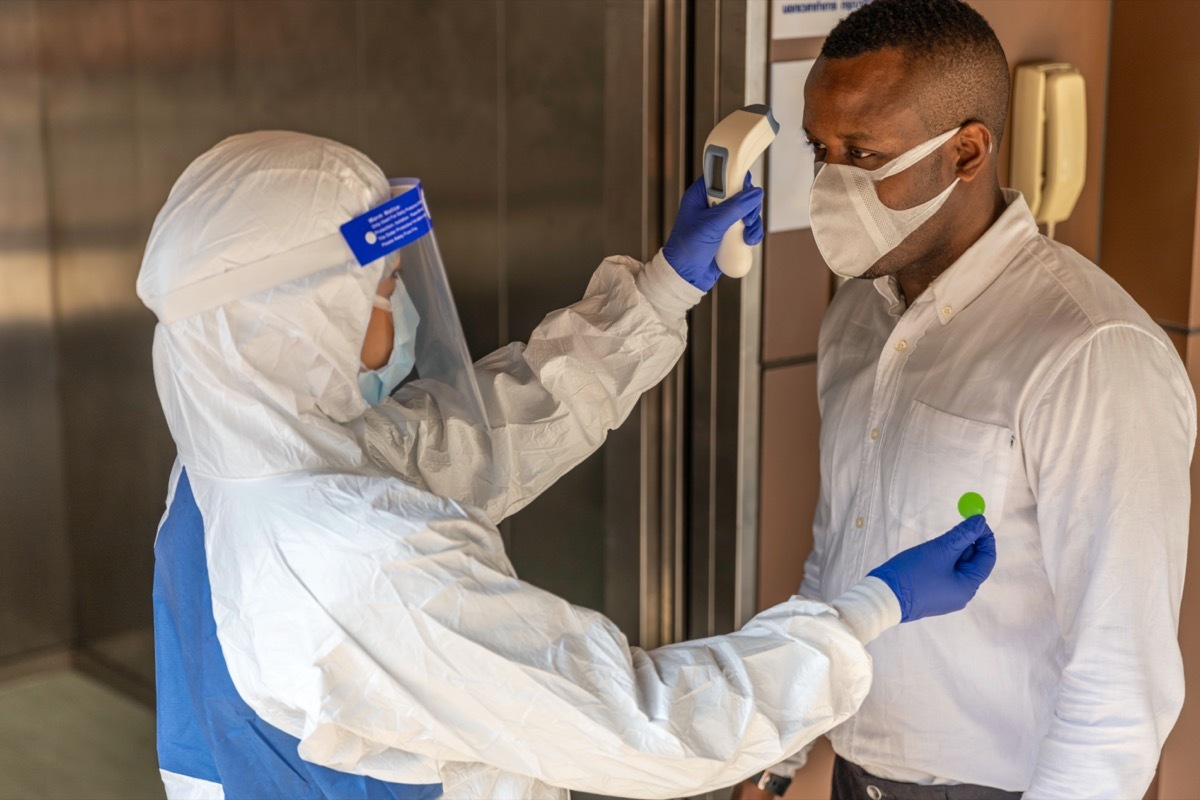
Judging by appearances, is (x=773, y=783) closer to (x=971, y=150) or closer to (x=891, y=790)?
(x=891, y=790)

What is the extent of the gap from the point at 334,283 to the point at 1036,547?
0.92 meters

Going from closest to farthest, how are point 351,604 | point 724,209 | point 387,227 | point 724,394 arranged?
1. point 351,604
2. point 387,227
3. point 724,209
4. point 724,394

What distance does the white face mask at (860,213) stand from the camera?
68.1 inches

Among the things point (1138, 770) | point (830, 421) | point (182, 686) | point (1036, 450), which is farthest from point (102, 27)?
point (1138, 770)

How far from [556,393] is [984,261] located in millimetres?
606

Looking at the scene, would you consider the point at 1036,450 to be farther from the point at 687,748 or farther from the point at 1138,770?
the point at 687,748

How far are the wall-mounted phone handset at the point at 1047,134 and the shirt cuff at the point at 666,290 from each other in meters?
0.81

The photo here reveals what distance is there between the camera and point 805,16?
7.13 ft

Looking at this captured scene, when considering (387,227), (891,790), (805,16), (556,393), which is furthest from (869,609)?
(805,16)

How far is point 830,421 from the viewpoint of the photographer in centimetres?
194

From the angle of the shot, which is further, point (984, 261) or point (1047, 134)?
point (1047, 134)

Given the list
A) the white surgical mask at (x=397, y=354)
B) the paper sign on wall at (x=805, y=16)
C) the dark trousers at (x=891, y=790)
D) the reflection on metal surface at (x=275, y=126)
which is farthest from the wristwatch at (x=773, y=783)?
the paper sign on wall at (x=805, y=16)

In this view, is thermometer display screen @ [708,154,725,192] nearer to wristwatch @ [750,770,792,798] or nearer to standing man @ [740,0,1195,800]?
standing man @ [740,0,1195,800]

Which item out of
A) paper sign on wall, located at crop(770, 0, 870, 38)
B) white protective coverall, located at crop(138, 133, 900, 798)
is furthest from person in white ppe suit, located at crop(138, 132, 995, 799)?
paper sign on wall, located at crop(770, 0, 870, 38)
